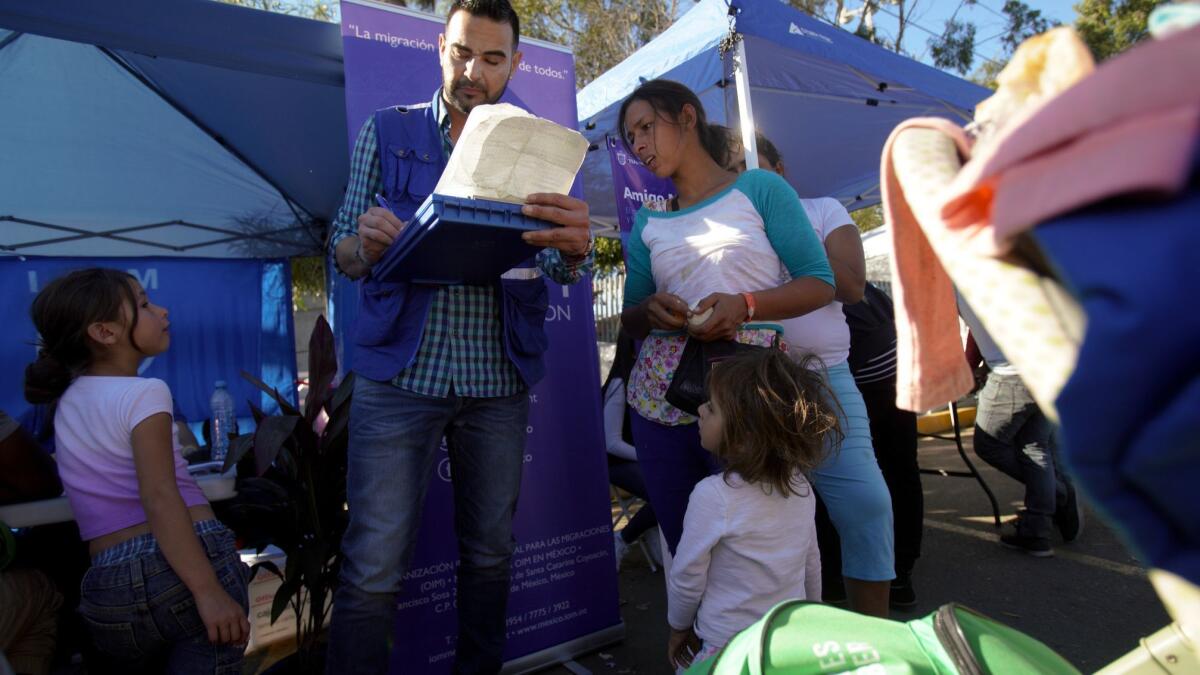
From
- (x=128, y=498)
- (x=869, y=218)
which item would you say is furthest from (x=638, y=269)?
(x=869, y=218)

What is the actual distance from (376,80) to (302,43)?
0.33 metres

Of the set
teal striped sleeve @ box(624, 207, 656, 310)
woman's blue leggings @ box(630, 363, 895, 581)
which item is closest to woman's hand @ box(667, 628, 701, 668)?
woman's blue leggings @ box(630, 363, 895, 581)

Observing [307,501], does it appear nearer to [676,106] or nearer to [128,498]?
[128,498]

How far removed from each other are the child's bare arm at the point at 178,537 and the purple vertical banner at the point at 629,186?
2463mm

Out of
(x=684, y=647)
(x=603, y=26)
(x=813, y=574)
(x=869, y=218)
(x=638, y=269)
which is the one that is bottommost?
(x=684, y=647)

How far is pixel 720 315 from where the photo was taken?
204 centimetres

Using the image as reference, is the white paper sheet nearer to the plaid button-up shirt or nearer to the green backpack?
the plaid button-up shirt

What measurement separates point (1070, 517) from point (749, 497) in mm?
3113

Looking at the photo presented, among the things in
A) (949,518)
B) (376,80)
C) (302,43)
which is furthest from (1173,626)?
(949,518)

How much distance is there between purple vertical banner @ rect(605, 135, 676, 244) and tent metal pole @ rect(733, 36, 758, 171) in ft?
1.75

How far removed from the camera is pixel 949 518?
4645 millimetres

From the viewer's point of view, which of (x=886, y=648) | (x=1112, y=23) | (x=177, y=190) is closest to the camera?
(x=886, y=648)

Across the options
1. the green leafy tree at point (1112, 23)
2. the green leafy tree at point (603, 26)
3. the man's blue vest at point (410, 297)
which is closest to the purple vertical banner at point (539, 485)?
the man's blue vest at point (410, 297)

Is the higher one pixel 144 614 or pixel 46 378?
pixel 46 378
